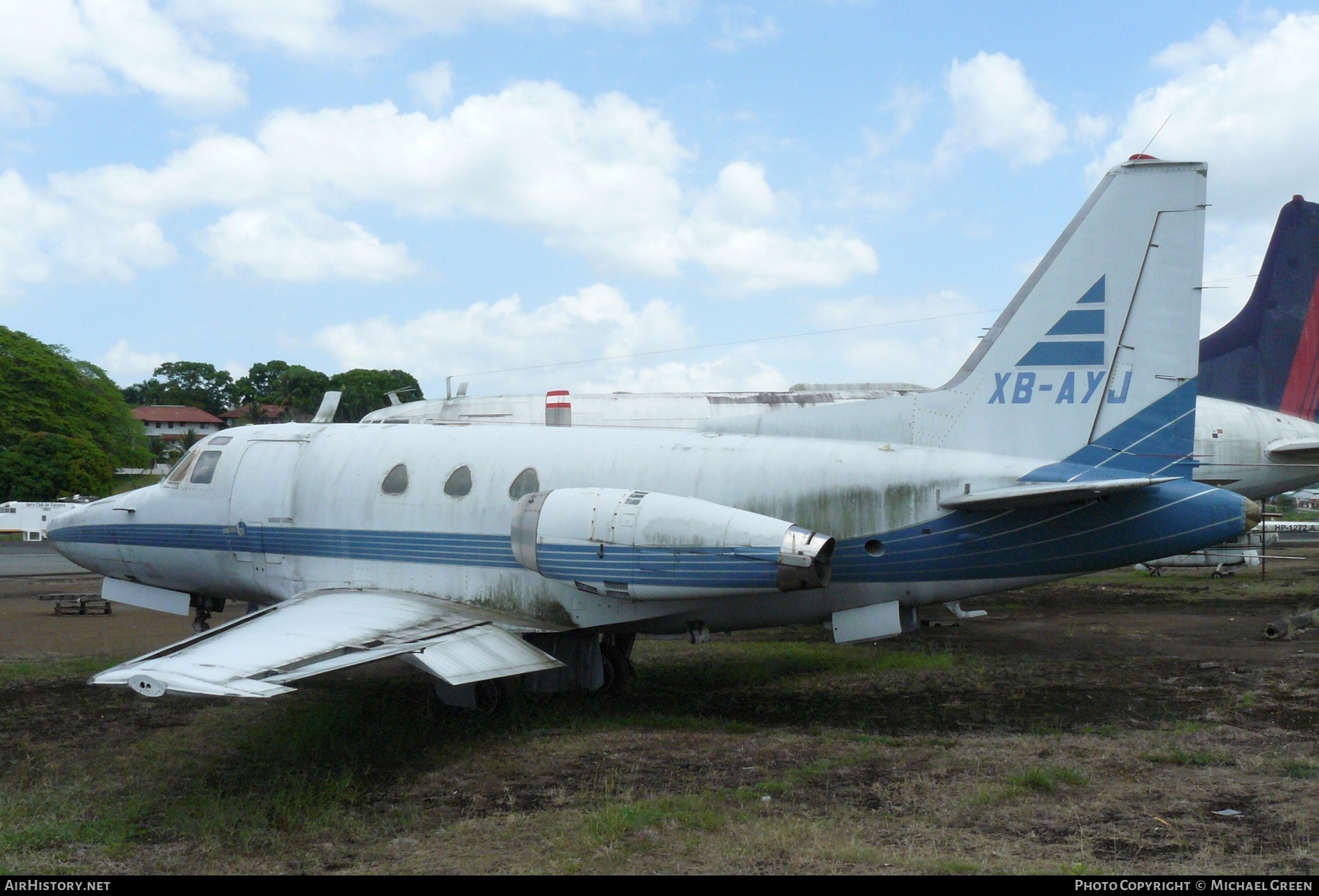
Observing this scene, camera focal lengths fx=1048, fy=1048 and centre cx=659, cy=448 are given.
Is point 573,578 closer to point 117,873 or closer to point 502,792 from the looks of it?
point 502,792

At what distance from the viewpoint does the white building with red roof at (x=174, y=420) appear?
11844cm

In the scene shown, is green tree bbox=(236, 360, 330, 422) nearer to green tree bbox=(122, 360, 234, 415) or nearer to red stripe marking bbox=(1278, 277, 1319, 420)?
green tree bbox=(122, 360, 234, 415)

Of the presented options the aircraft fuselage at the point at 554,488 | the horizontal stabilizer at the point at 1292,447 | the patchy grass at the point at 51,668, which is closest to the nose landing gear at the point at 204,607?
the aircraft fuselage at the point at 554,488

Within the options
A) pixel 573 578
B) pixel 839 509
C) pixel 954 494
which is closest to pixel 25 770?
pixel 573 578

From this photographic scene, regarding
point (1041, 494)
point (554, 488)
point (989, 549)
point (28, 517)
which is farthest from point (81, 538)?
point (28, 517)

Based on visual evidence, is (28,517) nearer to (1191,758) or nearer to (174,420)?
(1191,758)

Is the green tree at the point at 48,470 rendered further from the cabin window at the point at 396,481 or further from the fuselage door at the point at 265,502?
the cabin window at the point at 396,481

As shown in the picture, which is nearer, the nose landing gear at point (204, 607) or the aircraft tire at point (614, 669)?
the aircraft tire at point (614, 669)

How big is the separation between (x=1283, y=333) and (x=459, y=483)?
67.0 ft

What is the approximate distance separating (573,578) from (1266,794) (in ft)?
20.1

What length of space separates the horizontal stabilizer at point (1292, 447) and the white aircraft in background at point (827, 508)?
563 inches

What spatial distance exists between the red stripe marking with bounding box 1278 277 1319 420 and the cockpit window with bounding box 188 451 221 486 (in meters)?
22.4

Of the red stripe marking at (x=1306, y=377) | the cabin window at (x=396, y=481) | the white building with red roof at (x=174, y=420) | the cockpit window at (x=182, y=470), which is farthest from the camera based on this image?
the white building with red roof at (x=174, y=420)

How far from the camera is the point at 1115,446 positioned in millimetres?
10398
